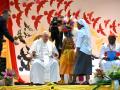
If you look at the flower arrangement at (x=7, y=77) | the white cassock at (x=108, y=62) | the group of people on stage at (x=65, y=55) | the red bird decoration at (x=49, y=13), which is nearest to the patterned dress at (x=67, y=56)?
the group of people on stage at (x=65, y=55)

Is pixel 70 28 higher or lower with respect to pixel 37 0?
lower

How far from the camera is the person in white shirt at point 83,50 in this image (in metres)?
8.91

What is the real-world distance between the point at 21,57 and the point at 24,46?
0.29m

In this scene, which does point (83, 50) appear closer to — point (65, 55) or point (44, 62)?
point (65, 55)

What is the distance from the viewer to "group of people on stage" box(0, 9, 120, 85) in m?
8.95

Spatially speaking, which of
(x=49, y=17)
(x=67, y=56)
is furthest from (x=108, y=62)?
(x=49, y=17)

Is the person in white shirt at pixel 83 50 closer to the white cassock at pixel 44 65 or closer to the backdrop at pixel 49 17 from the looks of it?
the white cassock at pixel 44 65

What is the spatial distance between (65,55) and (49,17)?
2591 millimetres

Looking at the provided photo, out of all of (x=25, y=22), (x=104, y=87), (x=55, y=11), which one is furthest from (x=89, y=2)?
(x=104, y=87)

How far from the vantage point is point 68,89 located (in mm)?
7754

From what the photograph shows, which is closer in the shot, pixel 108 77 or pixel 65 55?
pixel 108 77

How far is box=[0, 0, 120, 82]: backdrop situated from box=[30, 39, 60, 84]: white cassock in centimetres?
201

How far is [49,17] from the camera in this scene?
38.5 ft

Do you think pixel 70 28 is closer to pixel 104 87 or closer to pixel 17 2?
pixel 104 87
